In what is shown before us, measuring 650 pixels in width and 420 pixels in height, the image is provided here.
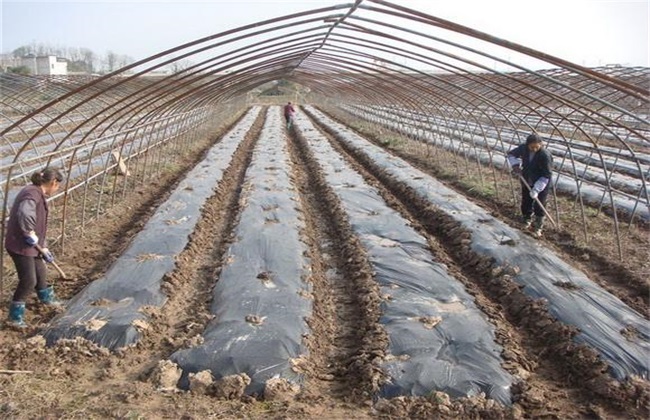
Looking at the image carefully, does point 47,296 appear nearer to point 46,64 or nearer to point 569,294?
point 569,294

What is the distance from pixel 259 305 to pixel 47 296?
8.18 feet

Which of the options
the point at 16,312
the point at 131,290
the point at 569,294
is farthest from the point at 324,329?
the point at 16,312

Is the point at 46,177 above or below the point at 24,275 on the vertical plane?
above

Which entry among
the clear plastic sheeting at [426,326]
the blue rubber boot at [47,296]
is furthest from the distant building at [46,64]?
the clear plastic sheeting at [426,326]

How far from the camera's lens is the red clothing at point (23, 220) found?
18.0 feet

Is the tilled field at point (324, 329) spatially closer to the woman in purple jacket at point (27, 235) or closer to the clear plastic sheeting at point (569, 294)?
the clear plastic sheeting at point (569, 294)

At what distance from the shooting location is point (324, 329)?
5.78m

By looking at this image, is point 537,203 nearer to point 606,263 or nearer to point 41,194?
point 606,263

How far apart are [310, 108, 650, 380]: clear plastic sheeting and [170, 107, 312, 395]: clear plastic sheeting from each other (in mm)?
2788

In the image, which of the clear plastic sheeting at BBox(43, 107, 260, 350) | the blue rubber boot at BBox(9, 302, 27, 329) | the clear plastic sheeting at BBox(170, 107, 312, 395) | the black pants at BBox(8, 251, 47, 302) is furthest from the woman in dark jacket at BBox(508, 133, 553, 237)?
the blue rubber boot at BBox(9, 302, 27, 329)

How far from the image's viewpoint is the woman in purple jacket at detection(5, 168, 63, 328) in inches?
216

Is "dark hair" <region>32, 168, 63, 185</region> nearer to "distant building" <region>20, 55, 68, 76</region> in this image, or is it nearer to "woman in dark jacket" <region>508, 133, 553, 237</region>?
"woman in dark jacket" <region>508, 133, 553, 237</region>

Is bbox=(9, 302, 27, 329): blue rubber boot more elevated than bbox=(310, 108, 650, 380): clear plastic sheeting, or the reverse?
bbox=(310, 108, 650, 380): clear plastic sheeting

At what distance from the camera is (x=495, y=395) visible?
444 centimetres
